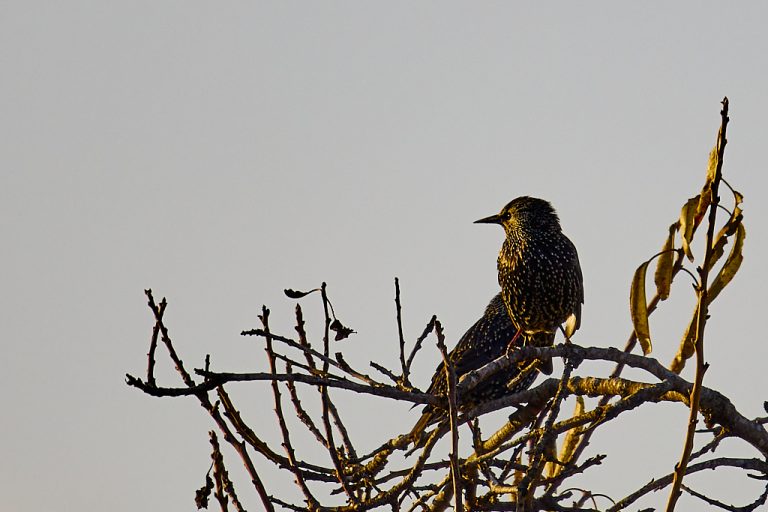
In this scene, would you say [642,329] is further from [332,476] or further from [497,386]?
[497,386]

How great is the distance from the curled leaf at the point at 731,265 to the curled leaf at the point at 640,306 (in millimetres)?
228

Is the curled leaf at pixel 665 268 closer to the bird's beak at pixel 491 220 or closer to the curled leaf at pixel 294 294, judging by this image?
the curled leaf at pixel 294 294

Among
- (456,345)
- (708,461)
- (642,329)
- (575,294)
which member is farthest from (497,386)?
(642,329)

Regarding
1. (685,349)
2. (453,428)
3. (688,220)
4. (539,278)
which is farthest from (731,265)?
(539,278)

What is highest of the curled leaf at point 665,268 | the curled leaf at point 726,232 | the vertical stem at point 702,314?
the curled leaf at point 665,268

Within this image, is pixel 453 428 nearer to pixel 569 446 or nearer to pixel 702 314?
pixel 702 314

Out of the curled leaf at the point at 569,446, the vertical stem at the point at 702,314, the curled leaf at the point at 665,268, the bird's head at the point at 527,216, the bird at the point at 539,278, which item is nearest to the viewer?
the vertical stem at the point at 702,314

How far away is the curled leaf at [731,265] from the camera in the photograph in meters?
2.94

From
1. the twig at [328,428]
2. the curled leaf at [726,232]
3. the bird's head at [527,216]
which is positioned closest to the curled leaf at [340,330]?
the twig at [328,428]

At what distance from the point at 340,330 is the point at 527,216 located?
3.33m

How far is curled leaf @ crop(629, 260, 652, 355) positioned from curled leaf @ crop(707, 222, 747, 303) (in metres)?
0.23

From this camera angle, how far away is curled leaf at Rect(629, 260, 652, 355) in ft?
10.3

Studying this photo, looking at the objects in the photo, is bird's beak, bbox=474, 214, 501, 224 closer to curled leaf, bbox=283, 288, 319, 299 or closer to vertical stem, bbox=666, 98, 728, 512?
curled leaf, bbox=283, 288, 319, 299

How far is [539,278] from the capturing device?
6750 millimetres
